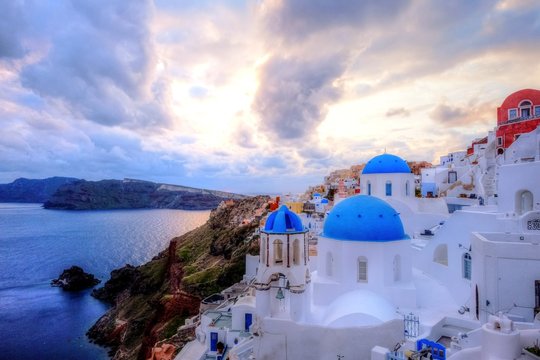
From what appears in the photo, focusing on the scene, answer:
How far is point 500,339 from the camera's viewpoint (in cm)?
803

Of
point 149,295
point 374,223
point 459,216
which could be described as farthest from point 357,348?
point 149,295

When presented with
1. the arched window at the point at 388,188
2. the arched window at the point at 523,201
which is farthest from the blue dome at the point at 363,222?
the arched window at the point at 388,188

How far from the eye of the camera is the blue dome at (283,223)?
15.6 m

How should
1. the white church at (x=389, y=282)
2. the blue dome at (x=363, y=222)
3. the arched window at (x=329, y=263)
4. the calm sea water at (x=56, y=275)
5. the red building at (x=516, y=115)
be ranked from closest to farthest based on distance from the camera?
1. the white church at (x=389, y=282)
2. the blue dome at (x=363, y=222)
3. the arched window at (x=329, y=263)
4. the red building at (x=516, y=115)
5. the calm sea water at (x=56, y=275)

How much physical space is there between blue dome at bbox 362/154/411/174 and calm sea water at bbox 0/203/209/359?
34.9 meters

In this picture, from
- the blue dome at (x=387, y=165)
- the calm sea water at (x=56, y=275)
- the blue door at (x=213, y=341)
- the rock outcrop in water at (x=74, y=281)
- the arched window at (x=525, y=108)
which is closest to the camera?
the blue door at (x=213, y=341)

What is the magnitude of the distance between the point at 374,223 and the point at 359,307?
13.5 feet

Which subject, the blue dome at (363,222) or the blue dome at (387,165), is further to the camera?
the blue dome at (387,165)

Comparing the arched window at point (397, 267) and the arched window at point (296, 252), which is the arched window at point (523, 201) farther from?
the arched window at point (296, 252)

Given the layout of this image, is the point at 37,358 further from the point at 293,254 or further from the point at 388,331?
the point at 388,331

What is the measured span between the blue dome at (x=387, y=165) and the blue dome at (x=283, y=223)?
40.5 feet

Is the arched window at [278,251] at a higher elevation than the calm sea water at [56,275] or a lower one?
higher

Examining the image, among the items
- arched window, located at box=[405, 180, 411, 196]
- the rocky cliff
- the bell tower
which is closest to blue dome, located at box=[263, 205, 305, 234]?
the bell tower

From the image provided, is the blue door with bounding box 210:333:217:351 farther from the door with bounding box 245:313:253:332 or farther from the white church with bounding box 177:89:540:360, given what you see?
the door with bounding box 245:313:253:332
